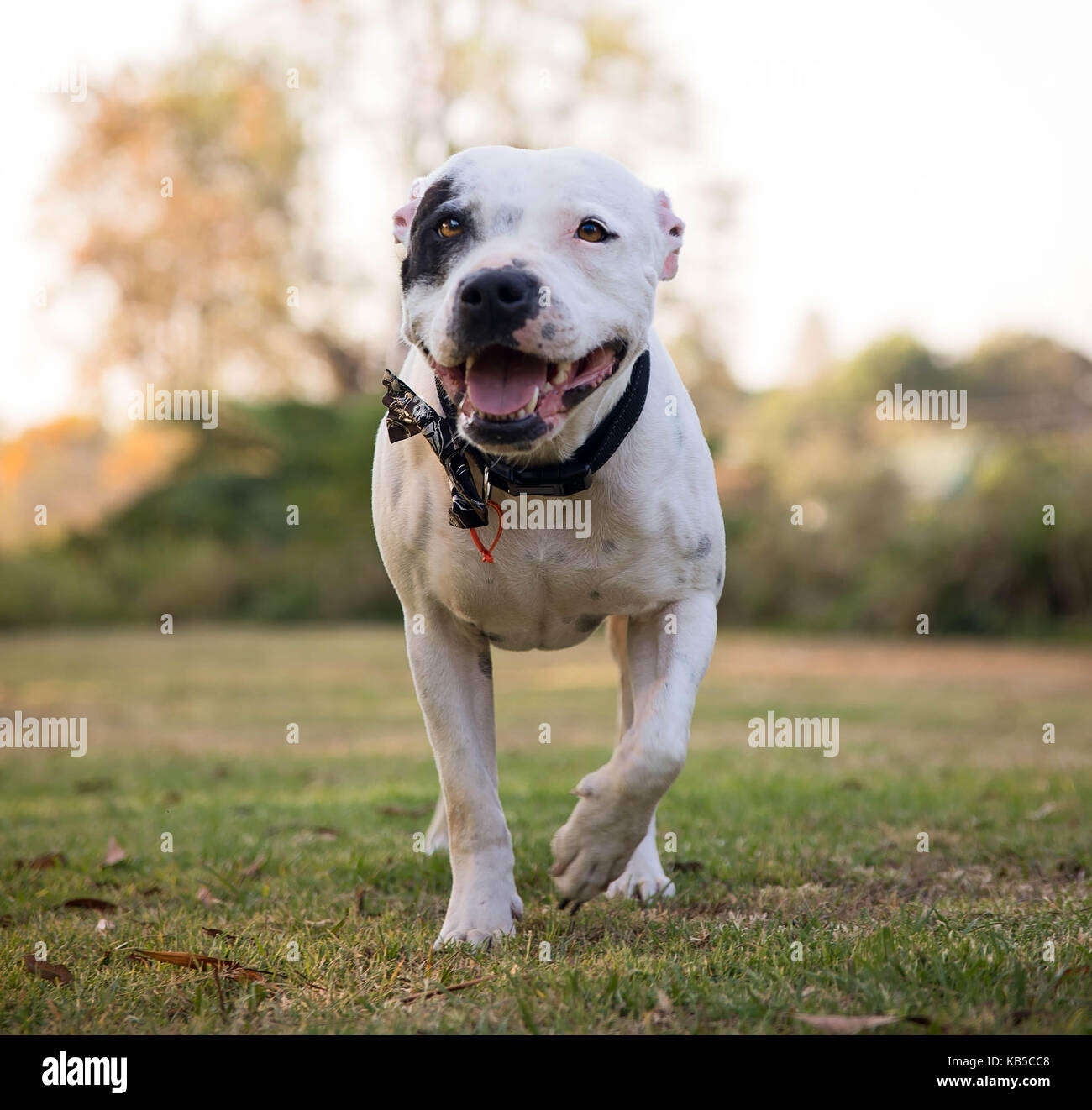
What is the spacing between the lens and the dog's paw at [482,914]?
3.05 m

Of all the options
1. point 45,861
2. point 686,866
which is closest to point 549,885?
point 686,866

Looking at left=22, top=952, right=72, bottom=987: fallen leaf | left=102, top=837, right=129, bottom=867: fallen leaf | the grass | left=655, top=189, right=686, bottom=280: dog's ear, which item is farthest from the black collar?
left=102, top=837, right=129, bottom=867: fallen leaf

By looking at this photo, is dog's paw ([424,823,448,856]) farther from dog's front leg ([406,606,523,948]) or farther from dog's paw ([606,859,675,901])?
dog's front leg ([406,606,523,948])

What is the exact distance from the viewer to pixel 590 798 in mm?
2793

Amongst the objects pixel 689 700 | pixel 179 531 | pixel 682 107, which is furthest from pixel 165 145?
pixel 689 700

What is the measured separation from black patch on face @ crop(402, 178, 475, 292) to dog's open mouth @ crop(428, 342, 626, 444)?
239 millimetres

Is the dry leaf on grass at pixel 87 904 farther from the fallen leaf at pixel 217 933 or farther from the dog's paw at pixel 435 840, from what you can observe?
the dog's paw at pixel 435 840

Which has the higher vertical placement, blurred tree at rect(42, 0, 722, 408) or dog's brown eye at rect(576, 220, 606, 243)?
blurred tree at rect(42, 0, 722, 408)

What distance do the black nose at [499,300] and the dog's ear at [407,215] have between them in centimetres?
54

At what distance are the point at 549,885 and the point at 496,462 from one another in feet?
4.40

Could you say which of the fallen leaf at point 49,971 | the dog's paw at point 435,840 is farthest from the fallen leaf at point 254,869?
the fallen leaf at point 49,971

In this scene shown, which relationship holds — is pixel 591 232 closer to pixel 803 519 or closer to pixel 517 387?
pixel 517 387

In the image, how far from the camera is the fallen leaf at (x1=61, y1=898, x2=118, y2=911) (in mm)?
3549
